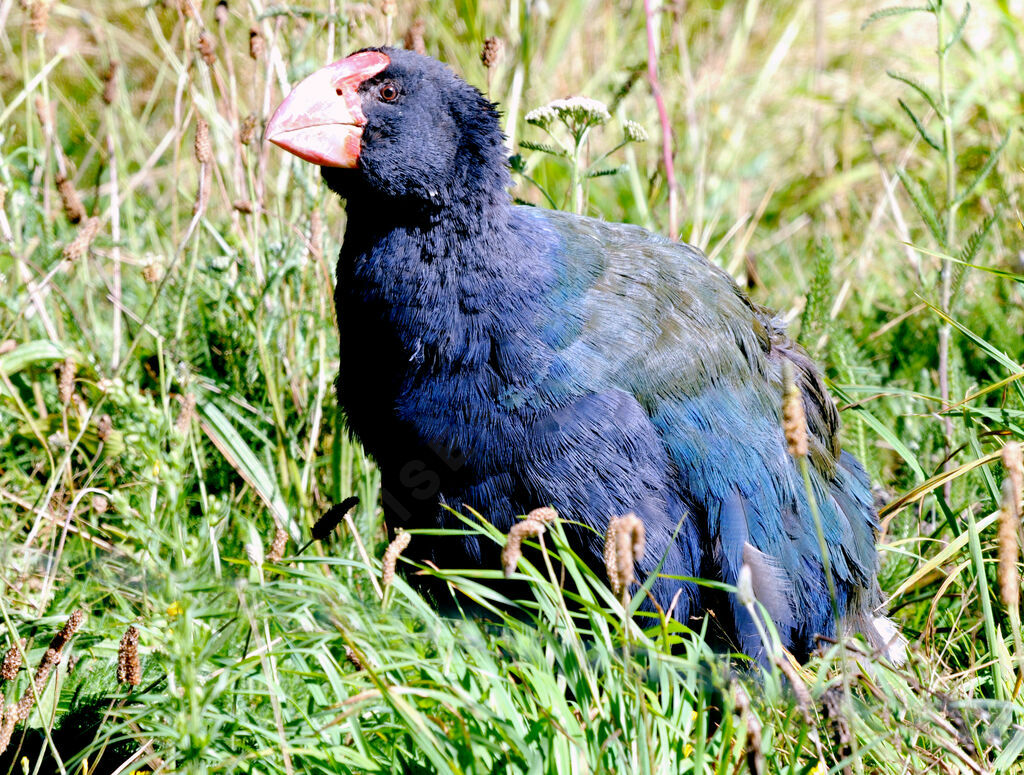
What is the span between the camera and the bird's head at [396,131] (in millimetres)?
2178

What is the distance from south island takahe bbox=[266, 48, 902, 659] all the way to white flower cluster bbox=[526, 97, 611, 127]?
26cm

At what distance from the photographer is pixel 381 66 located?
2.22 meters

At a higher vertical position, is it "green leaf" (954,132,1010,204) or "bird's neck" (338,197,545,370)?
"green leaf" (954,132,1010,204)

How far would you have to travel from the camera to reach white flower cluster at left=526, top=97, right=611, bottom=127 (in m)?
2.47

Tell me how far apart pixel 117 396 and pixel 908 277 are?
2681 millimetres

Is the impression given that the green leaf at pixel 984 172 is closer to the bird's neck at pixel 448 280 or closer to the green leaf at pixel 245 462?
the bird's neck at pixel 448 280

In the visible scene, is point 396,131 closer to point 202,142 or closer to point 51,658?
point 202,142

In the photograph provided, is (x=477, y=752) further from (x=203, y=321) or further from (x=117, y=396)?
(x=203, y=321)

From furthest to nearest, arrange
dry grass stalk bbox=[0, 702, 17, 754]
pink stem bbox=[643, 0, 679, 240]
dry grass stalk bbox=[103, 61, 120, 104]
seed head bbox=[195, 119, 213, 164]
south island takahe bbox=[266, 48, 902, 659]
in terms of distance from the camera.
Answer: pink stem bbox=[643, 0, 679, 240]
dry grass stalk bbox=[103, 61, 120, 104]
seed head bbox=[195, 119, 213, 164]
south island takahe bbox=[266, 48, 902, 659]
dry grass stalk bbox=[0, 702, 17, 754]

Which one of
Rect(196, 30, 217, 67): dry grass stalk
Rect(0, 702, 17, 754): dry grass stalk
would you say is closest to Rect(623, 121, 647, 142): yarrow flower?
Rect(196, 30, 217, 67): dry grass stalk

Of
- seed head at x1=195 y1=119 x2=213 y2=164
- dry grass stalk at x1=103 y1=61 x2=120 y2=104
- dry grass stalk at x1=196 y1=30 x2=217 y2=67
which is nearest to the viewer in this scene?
seed head at x1=195 y1=119 x2=213 y2=164

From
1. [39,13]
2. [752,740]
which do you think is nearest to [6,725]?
[752,740]

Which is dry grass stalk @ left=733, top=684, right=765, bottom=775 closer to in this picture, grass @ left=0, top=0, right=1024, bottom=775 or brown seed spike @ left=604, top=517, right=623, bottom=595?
grass @ left=0, top=0, right=1024, bottom=775

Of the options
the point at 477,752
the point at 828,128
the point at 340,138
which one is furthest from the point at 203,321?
the point at 828,128
